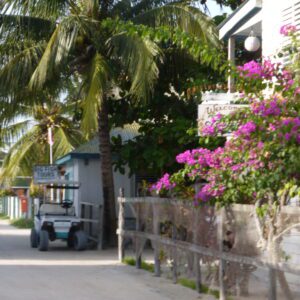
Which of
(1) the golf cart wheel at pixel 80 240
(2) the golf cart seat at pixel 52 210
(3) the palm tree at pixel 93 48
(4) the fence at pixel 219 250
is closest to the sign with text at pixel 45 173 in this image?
(2) the golf cart seat at pixel 52 210

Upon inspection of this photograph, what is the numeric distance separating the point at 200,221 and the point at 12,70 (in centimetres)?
862

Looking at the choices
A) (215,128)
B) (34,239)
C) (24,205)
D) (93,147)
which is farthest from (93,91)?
(24,205)

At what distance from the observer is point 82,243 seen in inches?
748

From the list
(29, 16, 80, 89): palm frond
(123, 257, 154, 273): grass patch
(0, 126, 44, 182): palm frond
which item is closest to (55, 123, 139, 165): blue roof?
(29, 16, 80, 89): palm frond

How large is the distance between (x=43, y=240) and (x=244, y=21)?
26.6ft

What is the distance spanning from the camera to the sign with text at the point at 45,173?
2008cm

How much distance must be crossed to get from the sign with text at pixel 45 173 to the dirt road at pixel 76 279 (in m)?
2.26

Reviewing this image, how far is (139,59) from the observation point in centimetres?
1656

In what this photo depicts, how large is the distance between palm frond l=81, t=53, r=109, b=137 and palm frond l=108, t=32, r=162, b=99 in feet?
1.91

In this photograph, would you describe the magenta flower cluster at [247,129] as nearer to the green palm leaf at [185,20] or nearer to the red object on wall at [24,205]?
the green palm leaf at [185,20]

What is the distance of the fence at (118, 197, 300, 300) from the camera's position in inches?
340

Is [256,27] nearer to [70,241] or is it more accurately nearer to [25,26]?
[25,26]

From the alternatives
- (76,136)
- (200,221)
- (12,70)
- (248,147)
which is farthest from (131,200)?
(76,136)

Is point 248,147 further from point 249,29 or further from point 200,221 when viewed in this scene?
point 249,29
